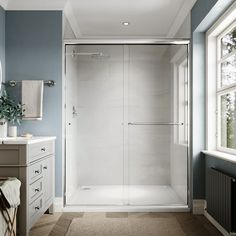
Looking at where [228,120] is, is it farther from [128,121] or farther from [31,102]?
[31,102]

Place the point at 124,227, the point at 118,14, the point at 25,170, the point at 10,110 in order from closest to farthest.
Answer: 1. the point at 25,170
2. the point at 124,227
3. the point at 10,110
4. the point at 118,14

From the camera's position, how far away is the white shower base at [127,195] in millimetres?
4316

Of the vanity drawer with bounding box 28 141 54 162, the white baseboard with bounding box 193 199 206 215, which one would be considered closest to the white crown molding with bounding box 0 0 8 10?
the vanity drawer with bounding box 28 141 54 162

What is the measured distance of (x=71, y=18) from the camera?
179 inches

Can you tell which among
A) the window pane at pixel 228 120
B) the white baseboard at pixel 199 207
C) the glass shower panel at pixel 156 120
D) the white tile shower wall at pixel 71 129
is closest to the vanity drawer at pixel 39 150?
the white tile shower wall at pixel 71 129

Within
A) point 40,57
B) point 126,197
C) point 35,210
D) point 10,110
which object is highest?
point 40,57

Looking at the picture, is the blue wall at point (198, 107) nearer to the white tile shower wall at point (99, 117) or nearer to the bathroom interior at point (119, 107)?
the bathroom interior at point (119, 107)

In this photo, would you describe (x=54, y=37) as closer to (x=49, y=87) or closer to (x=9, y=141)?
(x=49, y=87)

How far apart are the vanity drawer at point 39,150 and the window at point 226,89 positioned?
1.85 meters

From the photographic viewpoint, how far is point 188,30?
4.38 metres

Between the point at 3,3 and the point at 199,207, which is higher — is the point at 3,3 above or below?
above

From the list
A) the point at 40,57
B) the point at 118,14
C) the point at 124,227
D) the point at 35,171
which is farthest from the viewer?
the point at 118,14

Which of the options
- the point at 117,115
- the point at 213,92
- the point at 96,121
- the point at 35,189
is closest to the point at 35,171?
the point at 35,189

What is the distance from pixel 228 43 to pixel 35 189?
7.89ft
